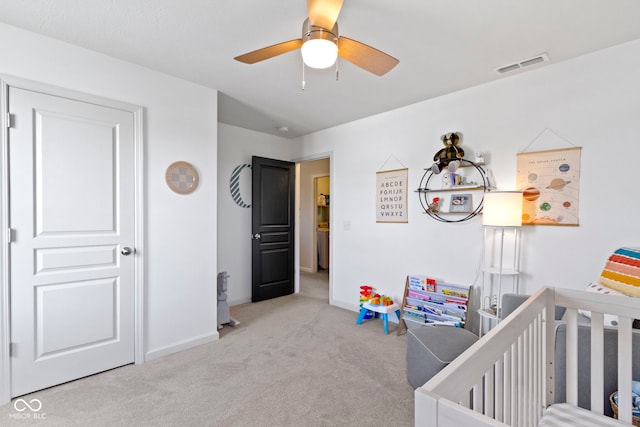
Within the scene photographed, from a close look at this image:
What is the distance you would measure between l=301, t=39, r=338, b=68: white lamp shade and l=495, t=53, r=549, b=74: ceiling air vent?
1.74m

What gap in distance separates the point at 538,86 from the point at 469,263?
5.21ft

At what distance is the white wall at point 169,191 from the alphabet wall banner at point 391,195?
6.04ft

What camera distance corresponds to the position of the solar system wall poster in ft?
7.45

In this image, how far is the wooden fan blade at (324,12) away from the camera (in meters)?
1.32

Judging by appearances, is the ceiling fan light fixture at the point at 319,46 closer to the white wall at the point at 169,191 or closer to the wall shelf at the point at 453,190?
the white wall at the point at 169,191

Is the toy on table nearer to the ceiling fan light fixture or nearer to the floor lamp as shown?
the floor lamp

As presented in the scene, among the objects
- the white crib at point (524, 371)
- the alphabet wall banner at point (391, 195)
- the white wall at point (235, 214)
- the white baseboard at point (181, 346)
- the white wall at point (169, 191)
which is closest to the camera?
the white crib at point (524, 371)

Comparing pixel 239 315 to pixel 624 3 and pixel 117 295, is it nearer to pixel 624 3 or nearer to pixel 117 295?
pixel 117 295

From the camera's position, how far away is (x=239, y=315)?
3.59 m

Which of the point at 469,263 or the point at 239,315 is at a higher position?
the point at 469,263

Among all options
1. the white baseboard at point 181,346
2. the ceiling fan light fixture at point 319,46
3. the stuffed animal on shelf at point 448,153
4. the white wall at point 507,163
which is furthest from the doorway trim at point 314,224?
the ceiling fan light fixture at point 319,46

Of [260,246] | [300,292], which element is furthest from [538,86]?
[300,292]

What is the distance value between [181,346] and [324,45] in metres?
2.62

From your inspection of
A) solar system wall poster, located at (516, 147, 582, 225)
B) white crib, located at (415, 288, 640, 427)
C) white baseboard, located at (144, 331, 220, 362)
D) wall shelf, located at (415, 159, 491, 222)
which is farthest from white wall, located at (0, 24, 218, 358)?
solar system wall poster, located at (516, 147, 582, 225)
